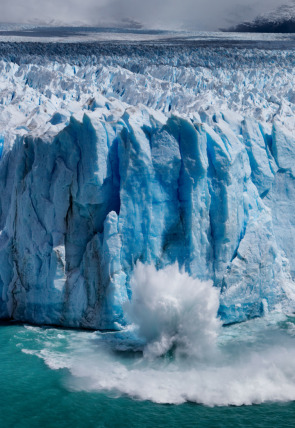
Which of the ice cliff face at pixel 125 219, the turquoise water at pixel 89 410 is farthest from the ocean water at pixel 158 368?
the ice cliff face at pixel 125 219

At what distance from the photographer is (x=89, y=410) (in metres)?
6.40

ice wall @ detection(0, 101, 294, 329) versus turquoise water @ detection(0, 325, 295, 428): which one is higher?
ice wall @ detection(0, 101, 294, 329)

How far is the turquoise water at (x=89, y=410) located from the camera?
6180mm

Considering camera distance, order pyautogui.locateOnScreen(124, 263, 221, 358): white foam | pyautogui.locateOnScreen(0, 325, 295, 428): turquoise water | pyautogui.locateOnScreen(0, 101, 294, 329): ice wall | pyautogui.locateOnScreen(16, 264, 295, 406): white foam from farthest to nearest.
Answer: pyautogui.locateOnScreen(0, 101, 294, 329): ice wall, pyautogui.locateOnScreen(124, 263, 221, 358): white foam, pyautogui.locateOnScreen(16, 264, 295, 406): white foam, pyautogui.locateOnScreen(0, 325, 295, 428): turquoise water

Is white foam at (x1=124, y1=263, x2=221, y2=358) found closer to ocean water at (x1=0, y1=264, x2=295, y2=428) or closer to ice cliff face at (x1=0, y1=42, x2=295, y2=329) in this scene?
ocean water at (x1=0, y1=264, x2=295, y2=428)

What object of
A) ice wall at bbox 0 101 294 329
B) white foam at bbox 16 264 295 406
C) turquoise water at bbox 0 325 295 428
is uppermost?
ice wall at bbox 0 101 294 329

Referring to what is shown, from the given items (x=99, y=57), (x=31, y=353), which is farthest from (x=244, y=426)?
(x=99, y=57)

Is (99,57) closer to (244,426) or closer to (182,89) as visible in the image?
(182,89)

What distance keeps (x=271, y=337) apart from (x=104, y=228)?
2670mm

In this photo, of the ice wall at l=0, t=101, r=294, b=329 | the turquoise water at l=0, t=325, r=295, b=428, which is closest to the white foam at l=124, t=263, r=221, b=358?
the ice wall at l=0, t=101, r=294, b=329

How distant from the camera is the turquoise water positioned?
618 centimetres

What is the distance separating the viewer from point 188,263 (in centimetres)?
860

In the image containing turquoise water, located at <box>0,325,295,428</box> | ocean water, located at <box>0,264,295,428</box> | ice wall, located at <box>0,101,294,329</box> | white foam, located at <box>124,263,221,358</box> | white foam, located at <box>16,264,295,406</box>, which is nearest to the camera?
turquoise water, located at <box>0,325,295,428</box>

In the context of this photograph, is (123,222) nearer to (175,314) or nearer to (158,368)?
(175,314)
